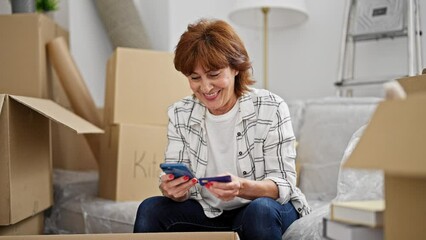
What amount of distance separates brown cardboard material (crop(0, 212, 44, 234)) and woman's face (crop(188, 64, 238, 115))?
0.73m

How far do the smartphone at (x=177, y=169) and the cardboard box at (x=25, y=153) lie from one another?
1.29 ft

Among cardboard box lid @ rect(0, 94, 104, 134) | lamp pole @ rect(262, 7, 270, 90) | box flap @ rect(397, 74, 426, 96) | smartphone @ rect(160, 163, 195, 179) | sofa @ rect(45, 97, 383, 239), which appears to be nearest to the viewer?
box flap @ rect(397, 74, 426, 96)

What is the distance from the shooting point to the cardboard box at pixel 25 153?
4.96 ft

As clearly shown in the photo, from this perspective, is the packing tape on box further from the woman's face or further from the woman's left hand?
the woman's left hand

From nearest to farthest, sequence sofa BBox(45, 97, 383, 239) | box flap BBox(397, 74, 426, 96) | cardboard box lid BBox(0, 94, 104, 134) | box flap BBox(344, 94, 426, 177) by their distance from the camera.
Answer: box flap BBox(344, 94, 426, 177) < box flap BBox(397, 74, 426, 96) < cardboard box lid BBox(0, 94, 104, 134) < sofa BBox(45, 97, 383, 239)

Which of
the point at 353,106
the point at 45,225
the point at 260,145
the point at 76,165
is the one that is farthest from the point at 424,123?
the point at 76,165

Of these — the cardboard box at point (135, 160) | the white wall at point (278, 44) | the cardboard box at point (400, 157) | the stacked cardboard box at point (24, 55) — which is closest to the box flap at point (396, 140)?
the cardboard box at point (400, 157)

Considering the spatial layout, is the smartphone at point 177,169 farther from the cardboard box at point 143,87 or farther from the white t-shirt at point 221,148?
the cardboard box at point 143,87

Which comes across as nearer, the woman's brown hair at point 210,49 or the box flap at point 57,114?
the woman's brown hair at point 210,49

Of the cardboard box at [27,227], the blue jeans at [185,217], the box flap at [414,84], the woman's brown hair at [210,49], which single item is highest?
the woman's brown hair at [210,49]

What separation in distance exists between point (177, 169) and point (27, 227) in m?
0.78

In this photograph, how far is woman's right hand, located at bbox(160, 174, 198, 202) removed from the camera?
1.28 m

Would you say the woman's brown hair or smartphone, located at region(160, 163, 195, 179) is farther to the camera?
the woman's brown hair

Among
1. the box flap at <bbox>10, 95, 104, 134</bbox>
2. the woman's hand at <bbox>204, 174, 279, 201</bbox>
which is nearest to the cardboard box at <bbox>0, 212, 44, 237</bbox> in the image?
the box flap at <bbox>10, 95, 104, 134</bbox>
